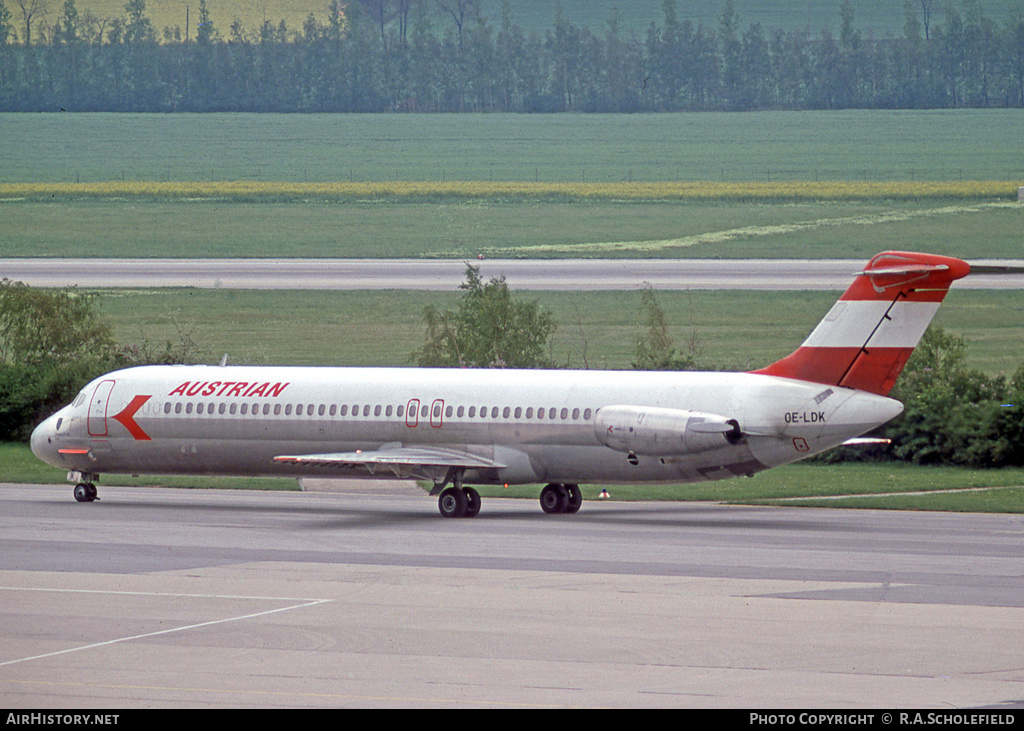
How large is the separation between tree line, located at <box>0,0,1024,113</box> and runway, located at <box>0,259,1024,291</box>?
85.7 m

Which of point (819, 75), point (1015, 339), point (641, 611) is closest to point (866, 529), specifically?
point (641, 611)

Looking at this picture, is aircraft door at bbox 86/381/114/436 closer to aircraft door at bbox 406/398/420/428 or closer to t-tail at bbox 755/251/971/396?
aircraft door at bbox 406/398/420/428

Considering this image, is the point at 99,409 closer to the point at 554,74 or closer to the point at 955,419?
the point at 955,419

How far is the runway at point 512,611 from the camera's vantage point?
51.9ft

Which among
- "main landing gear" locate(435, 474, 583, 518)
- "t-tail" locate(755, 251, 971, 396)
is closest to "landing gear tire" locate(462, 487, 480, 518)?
"main landing gear" locate(435, 474, 583, 518)

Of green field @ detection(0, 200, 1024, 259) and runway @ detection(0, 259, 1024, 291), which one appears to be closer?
runway @ detection(0, 259, 1024, 291)

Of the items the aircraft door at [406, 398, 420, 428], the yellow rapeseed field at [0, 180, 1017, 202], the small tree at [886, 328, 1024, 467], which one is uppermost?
the yellow rapeseed field at [0, 180, 1017, 202]

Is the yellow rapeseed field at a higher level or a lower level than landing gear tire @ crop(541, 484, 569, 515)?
higher

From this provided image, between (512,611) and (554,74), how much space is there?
16330 cm

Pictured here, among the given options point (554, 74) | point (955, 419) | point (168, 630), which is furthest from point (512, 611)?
point (554, 74)

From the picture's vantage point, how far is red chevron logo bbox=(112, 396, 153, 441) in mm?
38188

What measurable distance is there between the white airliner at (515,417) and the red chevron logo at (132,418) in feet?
0.11

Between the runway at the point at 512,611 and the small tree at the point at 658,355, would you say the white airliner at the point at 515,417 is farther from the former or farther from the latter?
the small tree at the point at 658,355
